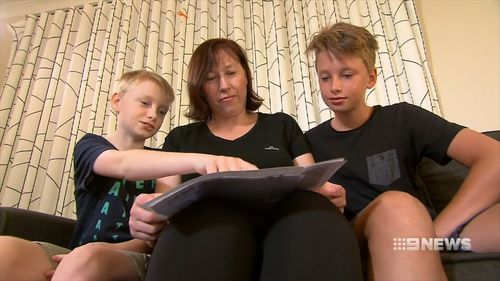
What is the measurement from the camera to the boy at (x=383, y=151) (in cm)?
66

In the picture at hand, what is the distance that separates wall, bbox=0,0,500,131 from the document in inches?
A: 54.3

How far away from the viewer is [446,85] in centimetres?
167

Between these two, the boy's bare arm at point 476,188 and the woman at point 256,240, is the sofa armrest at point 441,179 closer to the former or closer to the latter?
the boy's bare arm at point 476,188

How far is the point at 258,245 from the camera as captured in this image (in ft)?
1.85

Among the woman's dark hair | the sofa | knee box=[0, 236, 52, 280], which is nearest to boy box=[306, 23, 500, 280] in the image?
the sofa

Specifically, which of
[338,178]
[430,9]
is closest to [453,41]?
[430,9]

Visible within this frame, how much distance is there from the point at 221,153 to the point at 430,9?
5.03 ft

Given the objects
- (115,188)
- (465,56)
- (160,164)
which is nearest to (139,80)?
(115,188)

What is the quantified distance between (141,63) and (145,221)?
4.68 feet

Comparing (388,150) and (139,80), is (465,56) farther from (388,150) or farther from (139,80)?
(139,80)

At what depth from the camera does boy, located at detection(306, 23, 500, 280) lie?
2.18 feet

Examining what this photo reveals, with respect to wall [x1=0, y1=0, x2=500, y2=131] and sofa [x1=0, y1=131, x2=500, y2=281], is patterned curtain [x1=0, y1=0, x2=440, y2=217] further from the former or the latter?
sofa [x1=0, y1=131, x2=500, y2=281]

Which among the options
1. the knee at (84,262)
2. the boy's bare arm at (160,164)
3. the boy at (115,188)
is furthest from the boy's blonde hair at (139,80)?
the knee at (84,262)

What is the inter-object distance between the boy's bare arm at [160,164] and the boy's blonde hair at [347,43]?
547 mm
